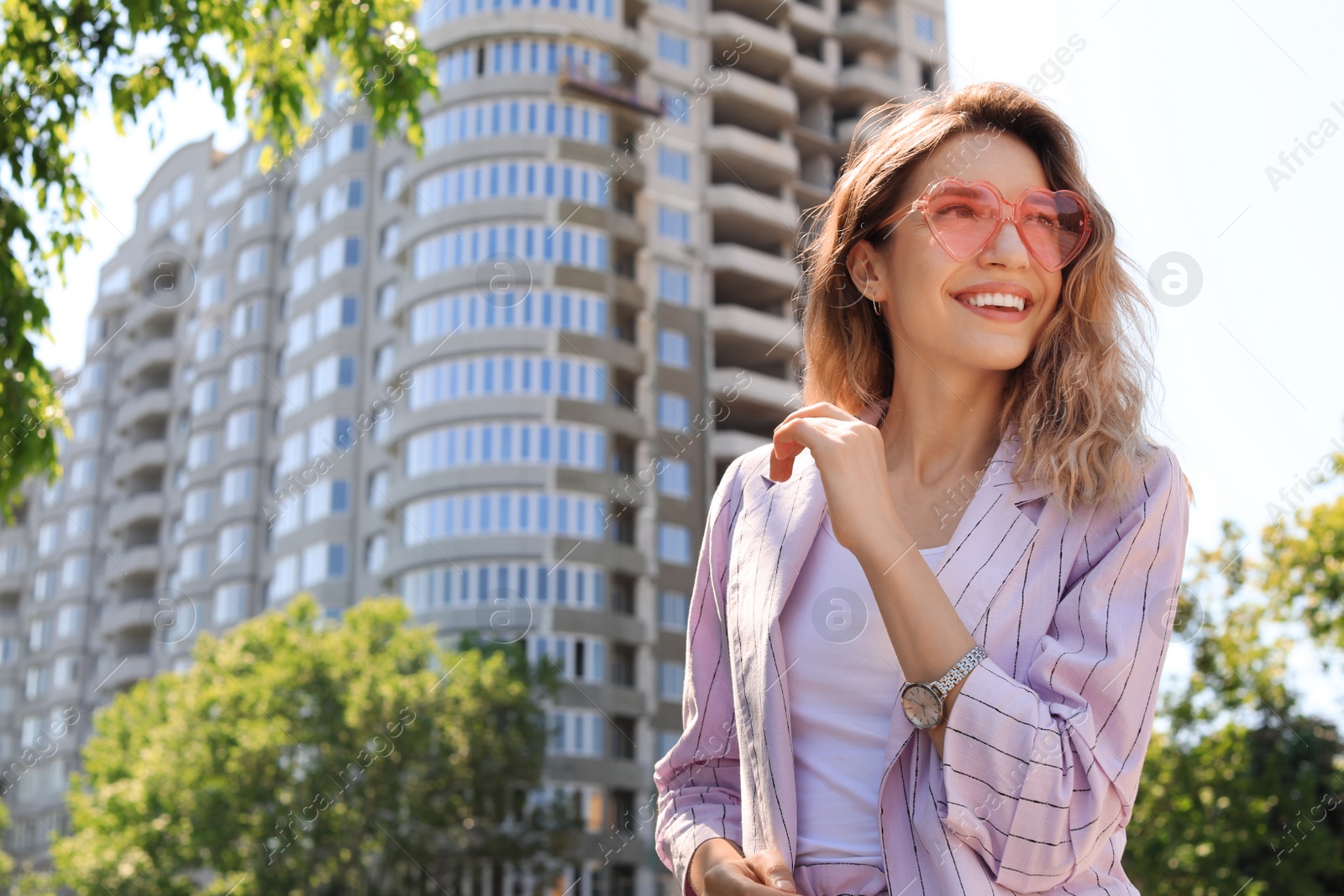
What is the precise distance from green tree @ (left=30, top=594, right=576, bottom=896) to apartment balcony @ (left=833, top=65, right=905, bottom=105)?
107 ft

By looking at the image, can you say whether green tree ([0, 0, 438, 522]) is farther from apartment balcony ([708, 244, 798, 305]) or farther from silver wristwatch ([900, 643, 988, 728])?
apartment balcony ([708, 244, 798, 305])

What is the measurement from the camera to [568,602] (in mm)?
46906

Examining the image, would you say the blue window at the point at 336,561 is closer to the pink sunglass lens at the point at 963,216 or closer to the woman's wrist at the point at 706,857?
the woman's wrist at the point at 706,857

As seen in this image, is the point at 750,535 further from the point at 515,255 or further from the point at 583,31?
the point at 583,31

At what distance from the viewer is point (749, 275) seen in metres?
55.7

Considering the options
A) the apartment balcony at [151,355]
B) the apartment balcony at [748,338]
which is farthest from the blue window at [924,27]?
the apartment balcony at [151,355]

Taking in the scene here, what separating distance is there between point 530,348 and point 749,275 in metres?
11.4

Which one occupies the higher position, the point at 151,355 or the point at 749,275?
the point at 151,355

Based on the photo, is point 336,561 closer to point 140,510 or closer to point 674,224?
point 674,224

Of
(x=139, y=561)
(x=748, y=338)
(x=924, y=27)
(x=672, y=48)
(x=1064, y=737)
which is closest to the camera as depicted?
(x=1064, y=737)

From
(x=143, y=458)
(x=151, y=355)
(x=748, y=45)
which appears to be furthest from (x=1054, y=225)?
(x=151, y=355)

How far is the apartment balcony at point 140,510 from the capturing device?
69125 mm

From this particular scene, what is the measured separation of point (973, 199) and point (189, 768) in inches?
1510

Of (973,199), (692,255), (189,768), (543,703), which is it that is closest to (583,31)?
(692,255)
